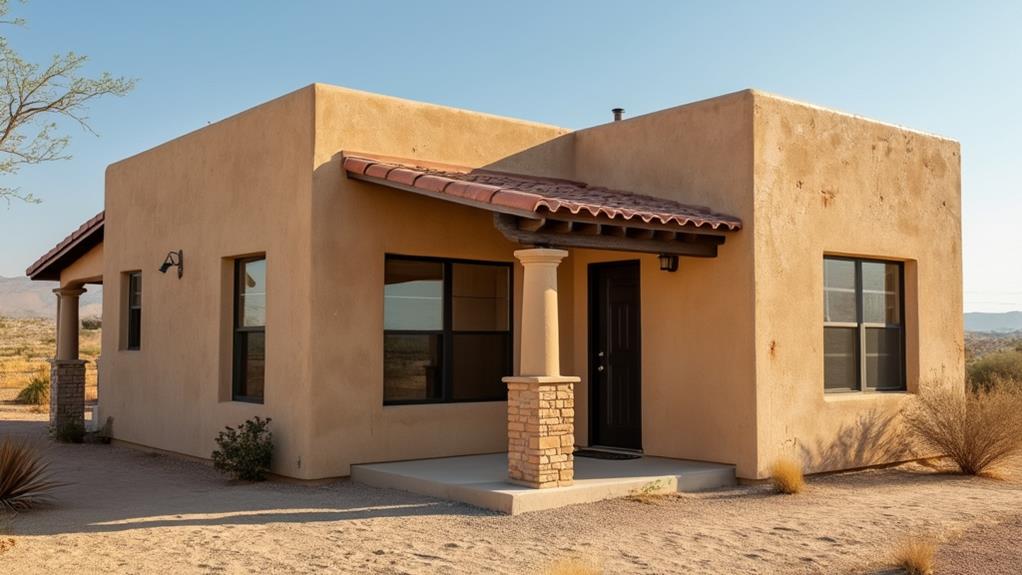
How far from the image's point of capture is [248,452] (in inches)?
406

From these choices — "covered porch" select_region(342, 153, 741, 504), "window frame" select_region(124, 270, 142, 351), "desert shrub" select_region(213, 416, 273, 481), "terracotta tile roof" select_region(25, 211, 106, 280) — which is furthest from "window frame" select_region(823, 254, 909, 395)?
"terracotta tile roof" select_region(25, 211, 106, 280)

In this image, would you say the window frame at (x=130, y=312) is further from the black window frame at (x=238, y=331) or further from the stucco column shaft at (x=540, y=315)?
the stucco column shaft at (x=540, y=315)

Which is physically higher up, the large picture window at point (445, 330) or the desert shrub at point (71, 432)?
the large picture window at point (445, 330)

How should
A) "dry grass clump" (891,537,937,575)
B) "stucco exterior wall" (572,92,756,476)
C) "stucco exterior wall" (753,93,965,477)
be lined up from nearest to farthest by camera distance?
"dry grass clump" (891,537,937,575) → "stucco exterior wall" (572,92,756,476) → "stucco exterior wall" (753,93,965,477)

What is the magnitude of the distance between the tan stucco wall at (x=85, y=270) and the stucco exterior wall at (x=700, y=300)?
916 cm

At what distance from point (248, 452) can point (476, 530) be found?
3.61 meters

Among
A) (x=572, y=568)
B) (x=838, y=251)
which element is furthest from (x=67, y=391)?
(x=572, y=568)

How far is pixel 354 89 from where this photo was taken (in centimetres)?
1070

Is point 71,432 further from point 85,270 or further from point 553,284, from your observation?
point 553,284

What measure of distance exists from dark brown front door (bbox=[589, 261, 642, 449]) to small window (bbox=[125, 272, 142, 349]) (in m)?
6.99

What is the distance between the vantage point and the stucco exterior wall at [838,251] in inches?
405

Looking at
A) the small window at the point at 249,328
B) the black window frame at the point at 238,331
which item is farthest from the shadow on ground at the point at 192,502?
the small window at the point at 249,328

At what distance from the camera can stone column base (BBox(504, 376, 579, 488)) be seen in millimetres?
8648

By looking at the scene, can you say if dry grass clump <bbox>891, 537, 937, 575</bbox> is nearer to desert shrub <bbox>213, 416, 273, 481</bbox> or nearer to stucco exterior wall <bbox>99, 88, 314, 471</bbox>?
stucco exterior wall <bbox>99, 88, 314, 471</bbox>
